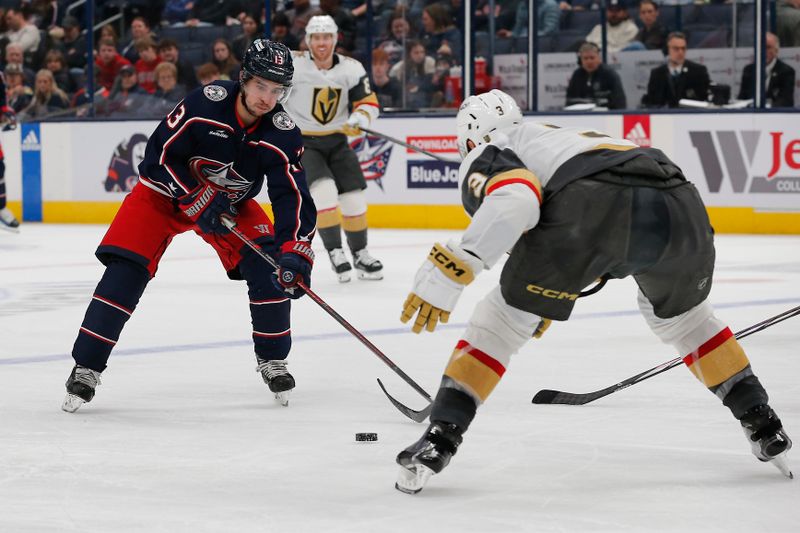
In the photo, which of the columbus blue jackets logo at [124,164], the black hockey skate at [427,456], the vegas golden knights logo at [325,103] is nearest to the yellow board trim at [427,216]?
the columbus blue jackets logo at [124,164]

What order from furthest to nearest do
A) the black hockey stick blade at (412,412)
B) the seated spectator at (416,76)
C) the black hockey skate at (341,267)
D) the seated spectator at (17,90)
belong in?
the seated spectator at (17,90) < the seated spectator at (416,76) < the black hockey skate at (341,267) < the black hockey stick blade at (412,412)

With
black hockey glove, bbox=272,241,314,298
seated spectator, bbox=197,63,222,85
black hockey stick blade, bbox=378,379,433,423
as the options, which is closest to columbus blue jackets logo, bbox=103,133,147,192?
seated spectator, bbox=197,63,222,85

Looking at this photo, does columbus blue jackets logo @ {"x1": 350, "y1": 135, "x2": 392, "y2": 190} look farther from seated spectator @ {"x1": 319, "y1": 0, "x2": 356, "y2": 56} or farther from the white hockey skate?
the white hockey skate

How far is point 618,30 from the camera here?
998 cm

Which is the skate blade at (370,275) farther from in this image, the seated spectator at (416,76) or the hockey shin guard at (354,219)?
the seated spectator at (416,76)

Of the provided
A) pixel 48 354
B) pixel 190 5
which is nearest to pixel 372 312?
pixel 48 354

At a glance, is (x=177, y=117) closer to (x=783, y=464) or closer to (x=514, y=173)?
(x=514, y=173)

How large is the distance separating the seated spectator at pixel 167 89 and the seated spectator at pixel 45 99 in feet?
3.14

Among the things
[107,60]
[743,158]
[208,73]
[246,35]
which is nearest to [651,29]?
[743,158]

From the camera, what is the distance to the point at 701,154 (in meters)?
9.64

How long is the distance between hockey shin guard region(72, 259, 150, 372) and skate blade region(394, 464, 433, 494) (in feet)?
4.29

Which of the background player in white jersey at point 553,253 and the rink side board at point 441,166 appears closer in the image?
the background player in white jersey at point 553,253

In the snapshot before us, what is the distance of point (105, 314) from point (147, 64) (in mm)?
8472

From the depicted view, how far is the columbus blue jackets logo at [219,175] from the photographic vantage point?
144 inches
